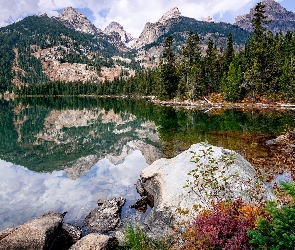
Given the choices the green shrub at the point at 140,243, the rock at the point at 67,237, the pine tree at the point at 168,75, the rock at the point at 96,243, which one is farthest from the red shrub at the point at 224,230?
the pine tree at the point at 168,75

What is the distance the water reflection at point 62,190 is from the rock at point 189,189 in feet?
9.67

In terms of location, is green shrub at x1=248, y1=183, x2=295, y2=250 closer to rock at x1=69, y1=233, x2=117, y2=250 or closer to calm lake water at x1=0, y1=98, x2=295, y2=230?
rock at x1=69, y1=233, x2=117, y2=250

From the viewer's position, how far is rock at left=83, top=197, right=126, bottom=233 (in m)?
14.5

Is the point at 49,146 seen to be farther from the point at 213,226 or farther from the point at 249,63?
the point at 249,63

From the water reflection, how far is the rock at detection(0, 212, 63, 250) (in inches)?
153

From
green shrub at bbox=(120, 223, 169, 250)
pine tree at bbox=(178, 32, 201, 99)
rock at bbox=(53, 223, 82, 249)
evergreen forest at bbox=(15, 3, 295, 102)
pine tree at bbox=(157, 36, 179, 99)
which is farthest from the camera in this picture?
pine tree at bbox=(157, 36, 179, 99)

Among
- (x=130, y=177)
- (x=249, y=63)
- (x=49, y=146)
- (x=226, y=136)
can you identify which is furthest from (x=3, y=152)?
(x=249, y=63)

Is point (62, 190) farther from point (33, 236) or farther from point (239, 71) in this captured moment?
point (239, 71)

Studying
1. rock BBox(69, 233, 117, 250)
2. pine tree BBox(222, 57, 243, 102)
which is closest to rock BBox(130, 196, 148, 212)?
rock BBox(69, 233, 117, 250)

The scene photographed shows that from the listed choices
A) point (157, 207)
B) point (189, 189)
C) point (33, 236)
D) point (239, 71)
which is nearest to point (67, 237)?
point (33, 236)

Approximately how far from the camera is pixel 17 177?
2603cm

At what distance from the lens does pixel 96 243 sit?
1077 centimetres

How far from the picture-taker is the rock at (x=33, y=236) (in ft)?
33.9

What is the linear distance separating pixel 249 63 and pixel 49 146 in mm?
70385
